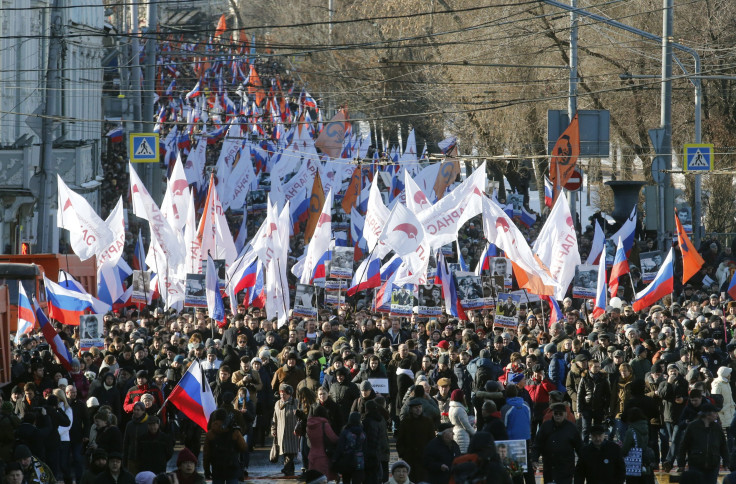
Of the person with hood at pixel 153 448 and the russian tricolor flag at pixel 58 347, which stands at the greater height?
the russian tricolor flag at pixel 58 347

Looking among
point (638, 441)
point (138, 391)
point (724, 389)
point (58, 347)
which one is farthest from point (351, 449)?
point (58, 347)

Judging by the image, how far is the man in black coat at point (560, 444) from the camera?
13.0 meters

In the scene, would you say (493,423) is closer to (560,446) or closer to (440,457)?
(560,446)

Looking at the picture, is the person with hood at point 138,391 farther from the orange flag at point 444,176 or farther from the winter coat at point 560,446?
the orange flag at point 444,176

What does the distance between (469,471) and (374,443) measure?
2677mm

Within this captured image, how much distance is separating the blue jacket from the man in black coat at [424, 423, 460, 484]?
1625 millimetres

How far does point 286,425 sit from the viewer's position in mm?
15406

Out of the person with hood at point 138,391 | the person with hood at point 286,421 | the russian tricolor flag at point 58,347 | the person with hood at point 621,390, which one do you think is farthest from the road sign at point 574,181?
the person with hood at point 138,391

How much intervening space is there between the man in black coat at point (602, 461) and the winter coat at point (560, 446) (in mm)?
697

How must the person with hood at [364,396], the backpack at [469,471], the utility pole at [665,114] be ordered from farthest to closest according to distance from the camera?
1. the utility pole at [665,114]
2. the person with hood at [364,396]
3. the backpack at [469,471]

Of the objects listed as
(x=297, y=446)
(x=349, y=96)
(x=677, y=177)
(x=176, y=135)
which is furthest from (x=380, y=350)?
(x=677, y=177)

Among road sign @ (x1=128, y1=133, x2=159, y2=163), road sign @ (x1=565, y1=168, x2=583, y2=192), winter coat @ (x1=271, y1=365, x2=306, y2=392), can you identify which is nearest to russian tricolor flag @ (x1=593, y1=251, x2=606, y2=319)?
winter coat @ (x1=271, y1=365, x2=306, y2=392)

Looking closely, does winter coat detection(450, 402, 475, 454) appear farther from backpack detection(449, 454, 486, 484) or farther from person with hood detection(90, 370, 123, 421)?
person with hood detection(90, 370, 123, 421)

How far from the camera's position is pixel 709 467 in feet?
43.3
